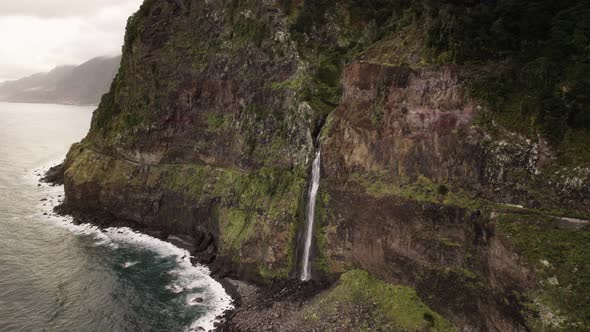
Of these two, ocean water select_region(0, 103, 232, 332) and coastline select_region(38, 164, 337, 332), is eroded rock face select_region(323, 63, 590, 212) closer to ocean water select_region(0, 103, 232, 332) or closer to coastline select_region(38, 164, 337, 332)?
coastline select_region(38, 164, 337, 332)

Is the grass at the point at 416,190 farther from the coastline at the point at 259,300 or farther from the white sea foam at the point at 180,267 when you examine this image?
the white sea foam at the point at 180,267

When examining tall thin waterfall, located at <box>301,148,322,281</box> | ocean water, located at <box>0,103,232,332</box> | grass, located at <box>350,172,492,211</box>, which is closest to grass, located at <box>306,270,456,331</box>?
tall thin waterfall, located at <box>301,148,322,281</box>

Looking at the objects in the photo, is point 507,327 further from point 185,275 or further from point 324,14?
point 324,14

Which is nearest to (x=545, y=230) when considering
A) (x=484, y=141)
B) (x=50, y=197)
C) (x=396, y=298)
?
(x=484, y=141)

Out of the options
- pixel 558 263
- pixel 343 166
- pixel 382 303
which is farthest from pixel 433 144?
pixel 382 303

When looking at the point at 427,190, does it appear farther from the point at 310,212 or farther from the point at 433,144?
the point at 310,212
